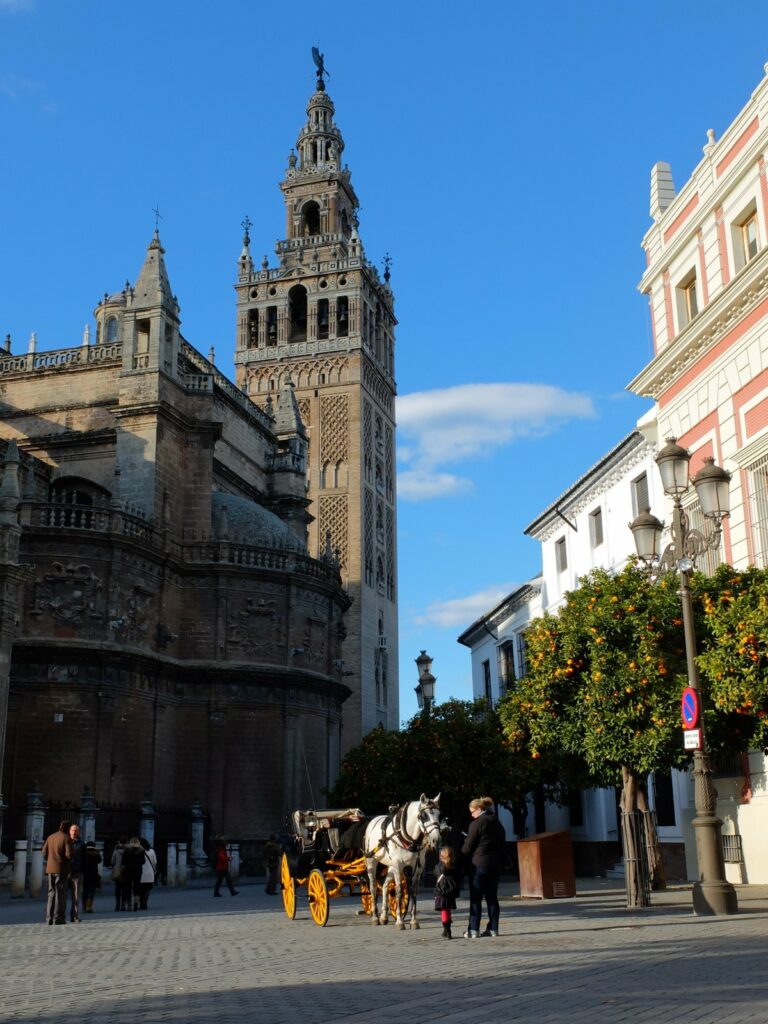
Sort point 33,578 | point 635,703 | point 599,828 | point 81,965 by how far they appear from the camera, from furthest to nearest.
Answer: point 33,578 → point 599,828 → point 635,703 → point 81,965

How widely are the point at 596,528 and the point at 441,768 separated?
29.6ft

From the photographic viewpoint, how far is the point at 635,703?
16.4 meters

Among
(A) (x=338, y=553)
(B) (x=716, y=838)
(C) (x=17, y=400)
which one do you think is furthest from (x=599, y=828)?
(A) (x=338, y=553)

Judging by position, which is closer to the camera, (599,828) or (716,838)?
(716,838)

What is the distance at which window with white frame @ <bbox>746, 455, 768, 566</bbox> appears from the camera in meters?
18.3

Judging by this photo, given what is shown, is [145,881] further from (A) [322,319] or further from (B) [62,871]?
(A) [322,319]

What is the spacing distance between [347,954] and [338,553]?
4981 cm

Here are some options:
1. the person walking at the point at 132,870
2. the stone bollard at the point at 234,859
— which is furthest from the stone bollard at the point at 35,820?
the stone bollard at the point at 234,859

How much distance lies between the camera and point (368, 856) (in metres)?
14.2

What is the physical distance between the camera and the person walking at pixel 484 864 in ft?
40.7

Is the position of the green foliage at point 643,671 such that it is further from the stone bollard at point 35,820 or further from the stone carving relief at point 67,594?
the stone carving relief at point 67,594

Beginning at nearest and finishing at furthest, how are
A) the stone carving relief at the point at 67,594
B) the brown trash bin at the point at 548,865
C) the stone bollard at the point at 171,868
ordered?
the brown trash bin at the point at 548,865
the stone bollard at the point at 171,868
the stone carving relief at the point at 67,594

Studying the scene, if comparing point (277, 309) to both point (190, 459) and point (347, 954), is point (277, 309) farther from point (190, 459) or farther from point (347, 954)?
point (347, 954)

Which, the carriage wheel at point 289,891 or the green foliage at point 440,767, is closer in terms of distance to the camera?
the carriage wheel at point 289,891
